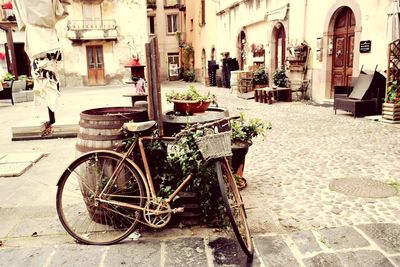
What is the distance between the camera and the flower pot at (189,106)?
3531 millimetres

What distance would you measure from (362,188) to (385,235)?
3.89 feet

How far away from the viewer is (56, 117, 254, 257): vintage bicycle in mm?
2941

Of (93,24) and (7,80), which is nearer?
(7,80)

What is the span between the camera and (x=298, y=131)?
770 cm

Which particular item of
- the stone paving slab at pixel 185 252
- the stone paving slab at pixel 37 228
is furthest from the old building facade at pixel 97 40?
the stone paving slab at pixel 185 252

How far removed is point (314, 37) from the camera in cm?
1220

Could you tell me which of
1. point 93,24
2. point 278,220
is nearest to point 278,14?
point 278,220

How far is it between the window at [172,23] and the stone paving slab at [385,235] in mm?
31873

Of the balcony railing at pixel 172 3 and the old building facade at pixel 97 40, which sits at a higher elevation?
the balcony railing at pixel 172 3

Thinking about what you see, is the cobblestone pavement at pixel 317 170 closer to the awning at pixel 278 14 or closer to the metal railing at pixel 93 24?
the awning at pixel 278 14

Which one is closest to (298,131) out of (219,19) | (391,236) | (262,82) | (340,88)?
(340,88)

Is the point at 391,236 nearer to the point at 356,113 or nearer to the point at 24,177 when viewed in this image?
the point at 24,177

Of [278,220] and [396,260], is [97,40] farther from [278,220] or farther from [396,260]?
[396,260]

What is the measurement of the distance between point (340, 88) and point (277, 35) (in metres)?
5.94
